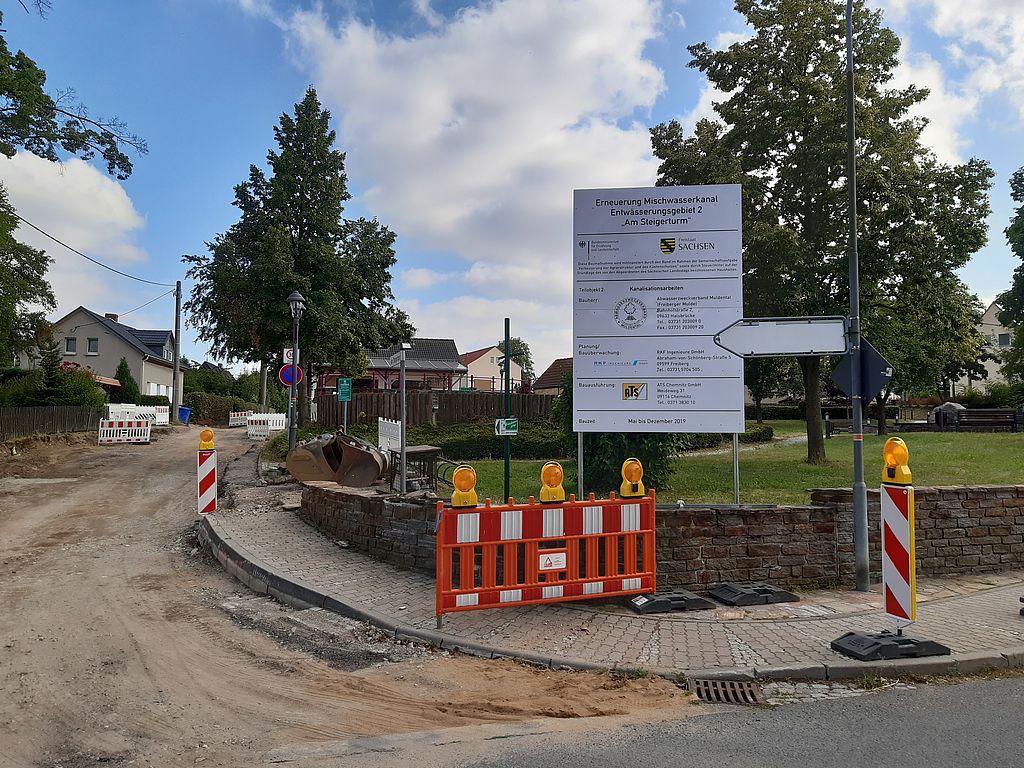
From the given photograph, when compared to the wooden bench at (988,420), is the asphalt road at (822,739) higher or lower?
lower

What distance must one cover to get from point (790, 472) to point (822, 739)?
1066 cm

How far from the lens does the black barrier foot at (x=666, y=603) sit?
19.8 ft

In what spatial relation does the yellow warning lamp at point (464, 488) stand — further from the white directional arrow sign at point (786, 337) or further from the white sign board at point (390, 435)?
the white sign board at point (390, 435)

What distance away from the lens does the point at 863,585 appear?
673 centimetres

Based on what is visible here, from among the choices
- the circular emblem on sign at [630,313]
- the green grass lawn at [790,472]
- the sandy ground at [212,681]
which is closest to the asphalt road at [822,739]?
the sandy ground at [212,681]

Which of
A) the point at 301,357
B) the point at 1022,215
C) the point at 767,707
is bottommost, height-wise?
the point at 767,707

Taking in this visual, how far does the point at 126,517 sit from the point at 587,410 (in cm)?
800

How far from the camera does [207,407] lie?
4741 centimetres

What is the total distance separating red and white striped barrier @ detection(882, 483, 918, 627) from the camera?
5.02m

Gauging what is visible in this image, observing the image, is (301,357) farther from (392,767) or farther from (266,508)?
(392,767)

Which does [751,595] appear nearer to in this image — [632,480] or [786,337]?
[632,480]

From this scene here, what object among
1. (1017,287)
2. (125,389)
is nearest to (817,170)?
(1017,287)

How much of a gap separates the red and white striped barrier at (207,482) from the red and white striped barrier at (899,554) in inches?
348

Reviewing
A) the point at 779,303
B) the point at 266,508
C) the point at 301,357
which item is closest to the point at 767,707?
the point at 266,508
